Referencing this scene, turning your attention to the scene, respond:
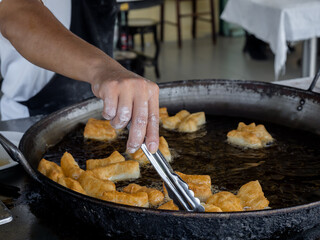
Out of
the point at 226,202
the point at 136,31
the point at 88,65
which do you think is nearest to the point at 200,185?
the point at 226,202

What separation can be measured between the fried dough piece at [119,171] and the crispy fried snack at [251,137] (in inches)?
16.3

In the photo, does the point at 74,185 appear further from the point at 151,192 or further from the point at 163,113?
the point at 163,113

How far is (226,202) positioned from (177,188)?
0.20 metres

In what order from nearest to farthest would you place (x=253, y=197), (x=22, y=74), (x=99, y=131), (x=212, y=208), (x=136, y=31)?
(x=212, y=208) → (x=253, y=197) → (x=99, y=131) → (x=22, y=74) → (x=136, y=31)

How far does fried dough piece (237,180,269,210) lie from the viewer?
1.15 metres

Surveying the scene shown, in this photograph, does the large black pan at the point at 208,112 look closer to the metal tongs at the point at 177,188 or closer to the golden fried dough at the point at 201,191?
the metal tongs at the point at 177,188

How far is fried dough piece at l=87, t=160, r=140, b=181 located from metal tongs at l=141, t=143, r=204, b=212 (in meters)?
0.38

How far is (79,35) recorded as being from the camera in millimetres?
2209

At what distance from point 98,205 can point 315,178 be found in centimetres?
71

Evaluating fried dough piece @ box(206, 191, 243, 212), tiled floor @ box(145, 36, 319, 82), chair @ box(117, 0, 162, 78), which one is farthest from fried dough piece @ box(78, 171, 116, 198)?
tiled floor @ box(145, 36, 319, 82)

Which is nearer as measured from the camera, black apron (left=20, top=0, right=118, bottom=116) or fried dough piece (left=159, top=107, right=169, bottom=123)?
fried dough piece (left=159, top=107, right=169, bottom=123)

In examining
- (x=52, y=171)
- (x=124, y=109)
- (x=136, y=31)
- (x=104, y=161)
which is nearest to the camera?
(x=124, y=109)

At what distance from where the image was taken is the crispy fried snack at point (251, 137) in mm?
1547

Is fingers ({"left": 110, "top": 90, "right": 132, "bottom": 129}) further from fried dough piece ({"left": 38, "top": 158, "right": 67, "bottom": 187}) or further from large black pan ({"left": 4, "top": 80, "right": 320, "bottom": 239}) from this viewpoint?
fried dough piece ({"left": 38, "top": 158, "right": 67, "bottom": 187})
